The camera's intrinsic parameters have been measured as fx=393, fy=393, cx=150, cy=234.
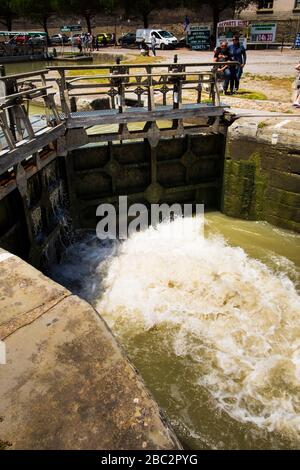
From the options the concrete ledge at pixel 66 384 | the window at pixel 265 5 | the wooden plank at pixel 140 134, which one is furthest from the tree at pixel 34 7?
the concrete ledge at pixel 66 384

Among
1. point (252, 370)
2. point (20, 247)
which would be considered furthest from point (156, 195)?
point (252, 370)

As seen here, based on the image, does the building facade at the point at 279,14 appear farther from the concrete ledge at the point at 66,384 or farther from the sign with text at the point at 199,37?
the concrete ledge at the point at 66,384

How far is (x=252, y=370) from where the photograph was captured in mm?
5285

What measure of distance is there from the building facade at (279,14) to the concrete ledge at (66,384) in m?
36.1

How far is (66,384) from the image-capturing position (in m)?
2.60

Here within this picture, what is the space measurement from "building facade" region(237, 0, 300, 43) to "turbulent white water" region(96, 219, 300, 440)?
31.7m

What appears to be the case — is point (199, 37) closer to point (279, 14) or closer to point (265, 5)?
point (279, 14)

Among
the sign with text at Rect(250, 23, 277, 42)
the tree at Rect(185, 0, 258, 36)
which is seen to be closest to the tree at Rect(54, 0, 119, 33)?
the tree at Rect(185, 0, 258, 36)

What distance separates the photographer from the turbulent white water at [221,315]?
4.96 meters

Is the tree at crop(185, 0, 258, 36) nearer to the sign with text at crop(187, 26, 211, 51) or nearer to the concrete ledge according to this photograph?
the sign with text at crop(187, 26, 211, 51)

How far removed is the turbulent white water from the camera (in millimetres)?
4961

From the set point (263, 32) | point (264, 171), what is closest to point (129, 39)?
point (263, 32)

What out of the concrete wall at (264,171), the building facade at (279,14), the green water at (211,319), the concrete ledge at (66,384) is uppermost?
the building facade at (279,14)

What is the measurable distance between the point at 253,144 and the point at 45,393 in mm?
7593
